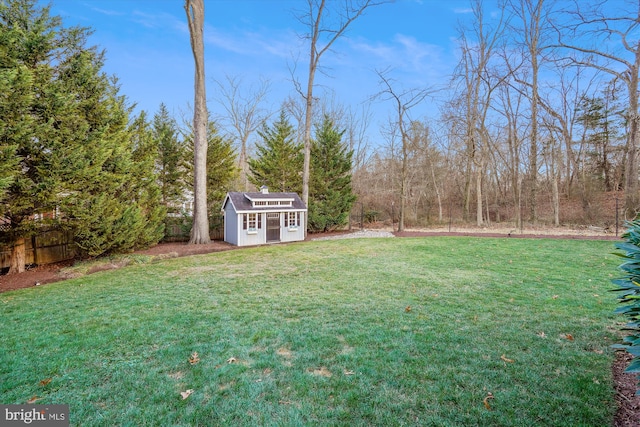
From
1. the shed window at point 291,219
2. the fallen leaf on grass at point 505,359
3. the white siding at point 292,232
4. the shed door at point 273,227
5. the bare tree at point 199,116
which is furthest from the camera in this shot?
the shed window at point 291,219

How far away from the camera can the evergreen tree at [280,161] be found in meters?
14.8

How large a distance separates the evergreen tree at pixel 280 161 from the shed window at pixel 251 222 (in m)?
3.74

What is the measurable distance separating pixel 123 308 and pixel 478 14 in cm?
2070

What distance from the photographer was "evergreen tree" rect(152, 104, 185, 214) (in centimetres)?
1208

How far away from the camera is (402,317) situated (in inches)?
138

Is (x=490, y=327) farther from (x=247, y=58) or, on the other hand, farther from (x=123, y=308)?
(x=247, y=58)

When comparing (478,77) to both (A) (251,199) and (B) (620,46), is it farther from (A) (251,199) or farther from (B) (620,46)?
(A) (251,199)

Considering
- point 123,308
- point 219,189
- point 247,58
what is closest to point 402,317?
point 123,308

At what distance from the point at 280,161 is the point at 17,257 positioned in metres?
10.3

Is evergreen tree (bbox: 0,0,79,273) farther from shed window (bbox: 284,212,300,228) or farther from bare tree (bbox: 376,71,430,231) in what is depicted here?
bare tree (bbox: 376,71,430,231)

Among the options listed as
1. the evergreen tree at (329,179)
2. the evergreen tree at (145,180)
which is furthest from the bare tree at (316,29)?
the evergreen tree at (145,180)

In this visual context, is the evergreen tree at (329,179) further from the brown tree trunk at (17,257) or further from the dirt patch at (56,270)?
the brown tree trunk at (17,257)

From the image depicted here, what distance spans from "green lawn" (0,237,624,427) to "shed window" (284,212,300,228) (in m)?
6.93

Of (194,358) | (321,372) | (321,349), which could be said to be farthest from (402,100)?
(194,358)
